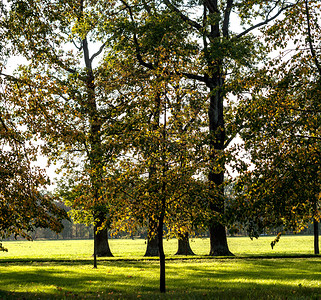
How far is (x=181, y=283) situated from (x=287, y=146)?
17.9ft

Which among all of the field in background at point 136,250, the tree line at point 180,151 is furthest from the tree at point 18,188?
the field in background at point 136,250

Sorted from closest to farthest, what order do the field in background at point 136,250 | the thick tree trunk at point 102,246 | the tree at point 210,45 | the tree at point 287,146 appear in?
the tree at point 287,146
the tree at point 210,45
the thick tree trunk at point 102,246
the field in background at point 136,250

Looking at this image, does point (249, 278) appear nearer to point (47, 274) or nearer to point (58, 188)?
point (47, 274)

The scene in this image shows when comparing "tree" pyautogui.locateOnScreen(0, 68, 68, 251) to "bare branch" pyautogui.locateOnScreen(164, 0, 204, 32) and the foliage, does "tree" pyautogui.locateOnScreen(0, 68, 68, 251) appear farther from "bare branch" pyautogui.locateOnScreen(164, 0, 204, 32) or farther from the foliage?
"bare branch" pyautogui.locateOnScreen(164, 0, 204, 32)

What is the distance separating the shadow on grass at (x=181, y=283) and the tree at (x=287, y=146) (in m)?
1.87

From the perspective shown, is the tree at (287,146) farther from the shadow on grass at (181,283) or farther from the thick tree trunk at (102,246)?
the thick tree trunk at (102,246)

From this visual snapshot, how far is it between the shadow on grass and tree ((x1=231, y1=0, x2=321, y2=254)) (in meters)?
1.87

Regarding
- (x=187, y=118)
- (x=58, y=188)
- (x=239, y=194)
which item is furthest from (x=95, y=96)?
(x=239, y=194)

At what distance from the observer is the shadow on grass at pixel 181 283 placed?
963 centimetres

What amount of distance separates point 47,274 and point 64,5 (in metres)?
9.10

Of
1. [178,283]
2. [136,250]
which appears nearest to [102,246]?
[178,283]

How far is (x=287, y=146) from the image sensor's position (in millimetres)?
9195

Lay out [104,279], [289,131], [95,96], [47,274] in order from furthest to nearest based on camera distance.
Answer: [95,96]
[47,274]
[104,279]
[289,131]

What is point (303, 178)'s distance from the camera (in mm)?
8633
